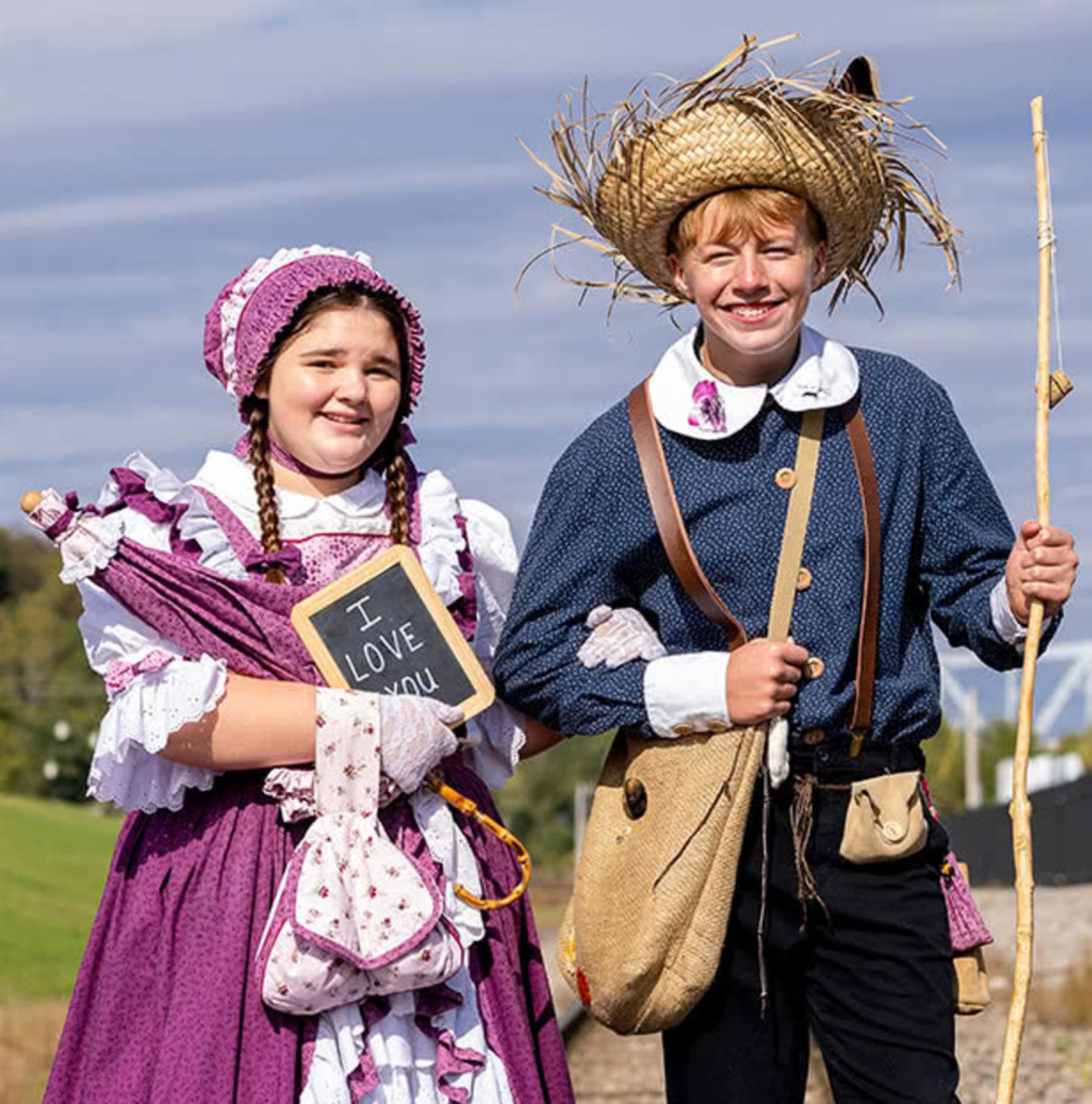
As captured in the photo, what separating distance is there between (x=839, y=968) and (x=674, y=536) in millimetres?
850

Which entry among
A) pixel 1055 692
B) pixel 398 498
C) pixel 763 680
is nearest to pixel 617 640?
pixel 763 680

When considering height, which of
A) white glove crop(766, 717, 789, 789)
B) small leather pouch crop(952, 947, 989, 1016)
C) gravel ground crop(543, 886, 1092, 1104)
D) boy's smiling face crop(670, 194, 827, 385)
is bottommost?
gravel ground crop(543, 886, 1092, 1104)

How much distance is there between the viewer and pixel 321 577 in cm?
448

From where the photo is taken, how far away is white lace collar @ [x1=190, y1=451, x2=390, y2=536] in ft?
14.8

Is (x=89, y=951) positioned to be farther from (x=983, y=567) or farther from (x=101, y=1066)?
(x=983, y=567)

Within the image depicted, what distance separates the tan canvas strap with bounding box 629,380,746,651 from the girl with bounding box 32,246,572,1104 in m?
0.49

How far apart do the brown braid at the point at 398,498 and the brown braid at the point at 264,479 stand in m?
0.23

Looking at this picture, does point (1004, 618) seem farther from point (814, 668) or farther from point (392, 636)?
point (392, 636)

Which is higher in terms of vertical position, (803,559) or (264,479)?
(264,479)

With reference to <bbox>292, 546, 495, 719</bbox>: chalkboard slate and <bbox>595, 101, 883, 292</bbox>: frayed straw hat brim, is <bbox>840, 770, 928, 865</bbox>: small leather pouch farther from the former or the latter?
<bbox>595, 101, 883, 292</bbox>: frayed straw hat brim

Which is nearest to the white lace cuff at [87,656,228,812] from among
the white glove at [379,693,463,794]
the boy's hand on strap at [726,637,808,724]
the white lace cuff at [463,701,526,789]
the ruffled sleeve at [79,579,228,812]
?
the ruffled sleeve at [79,579,228,812]

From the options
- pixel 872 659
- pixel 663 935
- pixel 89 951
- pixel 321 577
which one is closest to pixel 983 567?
pixel 872 659

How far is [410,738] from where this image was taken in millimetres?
4266

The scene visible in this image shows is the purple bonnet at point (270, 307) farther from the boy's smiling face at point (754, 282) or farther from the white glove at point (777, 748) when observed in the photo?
the white glove at point (777, 748)
